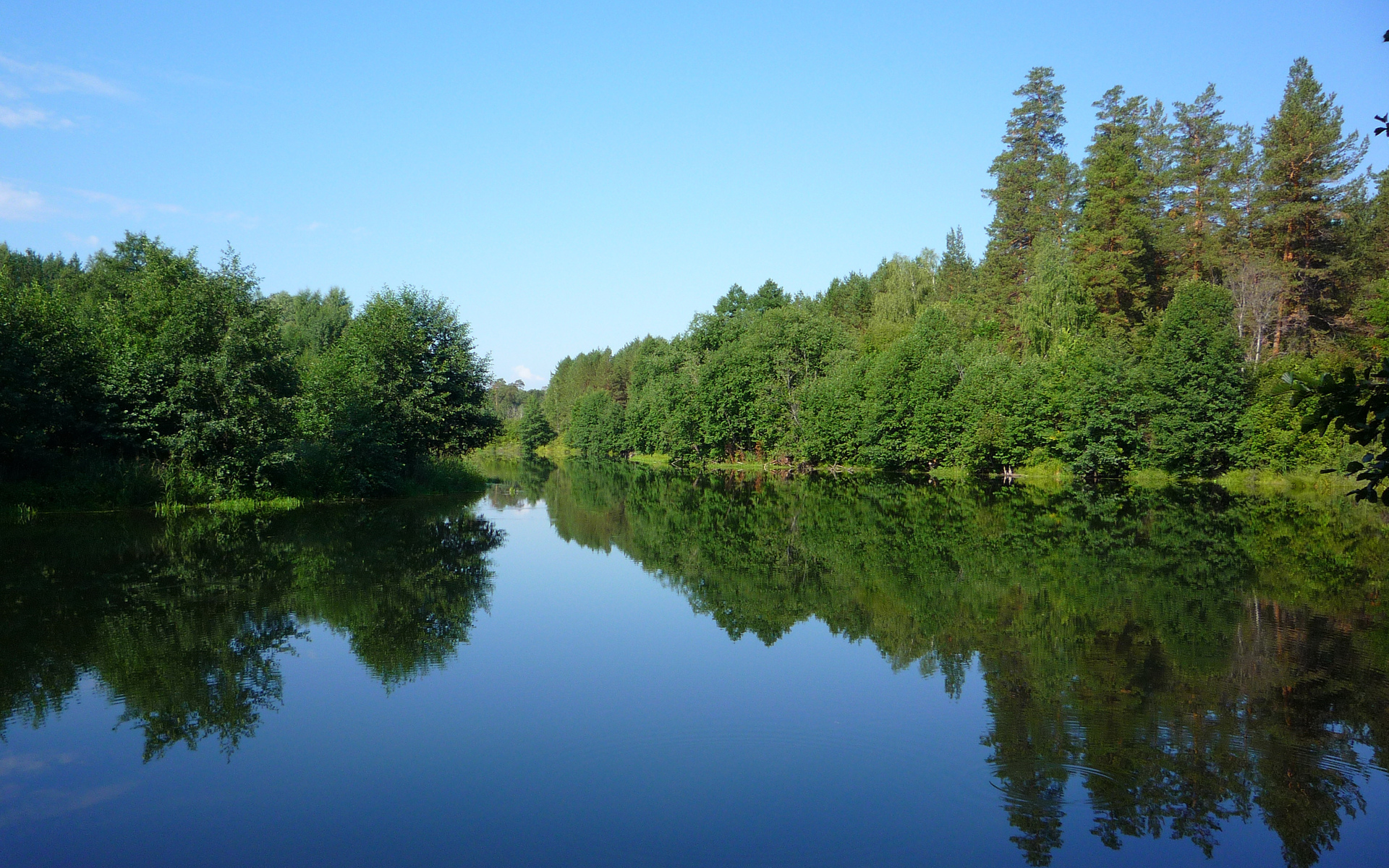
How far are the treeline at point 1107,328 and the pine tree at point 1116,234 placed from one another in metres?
0.14

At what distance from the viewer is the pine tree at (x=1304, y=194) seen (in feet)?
125

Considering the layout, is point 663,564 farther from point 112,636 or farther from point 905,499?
point 905,499

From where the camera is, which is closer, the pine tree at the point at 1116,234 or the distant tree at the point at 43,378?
the distant tree at the point at 43,378

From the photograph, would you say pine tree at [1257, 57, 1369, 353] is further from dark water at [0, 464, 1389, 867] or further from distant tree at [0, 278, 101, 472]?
distant tree at [0, 278, 101, 472]

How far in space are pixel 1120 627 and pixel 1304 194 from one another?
3818cm

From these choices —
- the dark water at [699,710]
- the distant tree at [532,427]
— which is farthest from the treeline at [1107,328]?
the distant tree at [532,427]

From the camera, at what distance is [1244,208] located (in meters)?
43.9

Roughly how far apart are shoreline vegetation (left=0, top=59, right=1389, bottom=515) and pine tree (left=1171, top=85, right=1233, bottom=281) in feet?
0.48

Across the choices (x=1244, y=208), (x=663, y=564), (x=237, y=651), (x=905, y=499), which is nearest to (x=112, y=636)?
(x=237, y=651)

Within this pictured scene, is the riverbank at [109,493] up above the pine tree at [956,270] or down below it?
below

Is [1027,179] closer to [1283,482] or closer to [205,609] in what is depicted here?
[1283,482]

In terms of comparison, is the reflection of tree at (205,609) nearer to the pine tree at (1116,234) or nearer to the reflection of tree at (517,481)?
the reflection of tree at (517,481)

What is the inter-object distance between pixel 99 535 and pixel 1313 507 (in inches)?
1253

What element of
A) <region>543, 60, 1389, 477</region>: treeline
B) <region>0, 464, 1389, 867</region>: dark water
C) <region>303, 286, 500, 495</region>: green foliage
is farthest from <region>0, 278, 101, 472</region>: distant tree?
<region>543, 60, 1389, 477</region>: treeline
